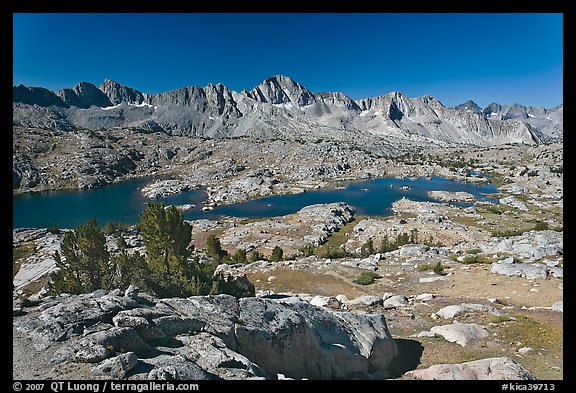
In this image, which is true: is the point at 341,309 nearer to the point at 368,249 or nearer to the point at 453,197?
the point at 368,249

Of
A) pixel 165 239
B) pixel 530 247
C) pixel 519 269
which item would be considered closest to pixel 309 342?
pixel 165 239

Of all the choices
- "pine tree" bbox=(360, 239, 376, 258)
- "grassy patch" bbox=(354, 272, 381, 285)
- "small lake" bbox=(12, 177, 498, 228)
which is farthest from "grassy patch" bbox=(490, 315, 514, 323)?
"small lake" bbox=(12, 177, 498, 228)

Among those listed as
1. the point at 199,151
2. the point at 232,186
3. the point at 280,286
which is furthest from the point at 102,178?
the point at 280,286

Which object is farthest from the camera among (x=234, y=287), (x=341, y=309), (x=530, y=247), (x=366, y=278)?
(x=530, y=247)

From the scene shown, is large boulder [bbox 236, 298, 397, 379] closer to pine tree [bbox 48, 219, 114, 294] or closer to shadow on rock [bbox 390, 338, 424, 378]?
shadow on rock [bbox 390, 338, 424, 378]

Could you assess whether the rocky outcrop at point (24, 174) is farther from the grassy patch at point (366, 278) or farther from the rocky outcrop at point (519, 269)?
the rocky outcrop at point (519, 269)

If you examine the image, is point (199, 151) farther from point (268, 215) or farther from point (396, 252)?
point (396, 252)
